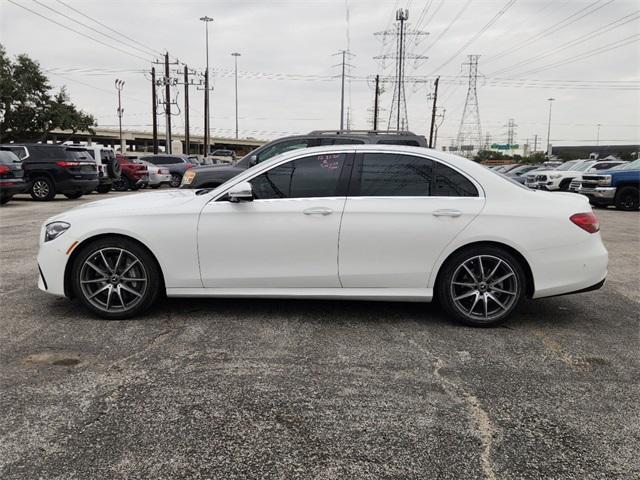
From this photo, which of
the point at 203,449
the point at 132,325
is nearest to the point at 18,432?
the point at 203,449

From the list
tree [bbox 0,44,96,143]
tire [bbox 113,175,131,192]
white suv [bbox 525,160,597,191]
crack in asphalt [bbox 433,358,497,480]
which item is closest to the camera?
crack in asphalt [bbox 433,358,497,480]

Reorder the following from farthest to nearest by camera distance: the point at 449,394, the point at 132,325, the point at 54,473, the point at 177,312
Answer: the point at 177,312
the point at 132,325
the point at 449,394
the point at 54,473

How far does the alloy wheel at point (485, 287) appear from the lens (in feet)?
15.4

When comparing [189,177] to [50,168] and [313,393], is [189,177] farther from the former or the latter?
[50,168]

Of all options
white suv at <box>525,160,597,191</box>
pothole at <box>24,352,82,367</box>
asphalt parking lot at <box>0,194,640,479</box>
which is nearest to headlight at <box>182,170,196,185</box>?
asphalt parking lot at <box>0,194,640,479</box>

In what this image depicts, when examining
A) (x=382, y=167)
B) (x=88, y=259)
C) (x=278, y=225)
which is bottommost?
(x=88, y=259)

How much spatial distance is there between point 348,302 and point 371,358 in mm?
1504

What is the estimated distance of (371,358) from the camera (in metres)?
3.99

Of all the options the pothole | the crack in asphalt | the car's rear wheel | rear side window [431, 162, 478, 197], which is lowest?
the crack in asphalt

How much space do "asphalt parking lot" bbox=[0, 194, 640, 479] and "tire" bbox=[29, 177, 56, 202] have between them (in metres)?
13.1

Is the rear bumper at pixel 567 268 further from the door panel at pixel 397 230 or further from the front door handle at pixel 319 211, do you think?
the front door handle at pixel 319 211

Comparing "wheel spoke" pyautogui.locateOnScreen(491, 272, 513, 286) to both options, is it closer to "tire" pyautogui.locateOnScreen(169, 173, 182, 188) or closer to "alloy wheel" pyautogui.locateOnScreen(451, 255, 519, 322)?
"alloy wheel" pyautogui.locateOnScreen(451, 255, 519, 322)

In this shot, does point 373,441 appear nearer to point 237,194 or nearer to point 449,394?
point 449,394

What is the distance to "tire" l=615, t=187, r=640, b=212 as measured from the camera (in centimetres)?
1773
